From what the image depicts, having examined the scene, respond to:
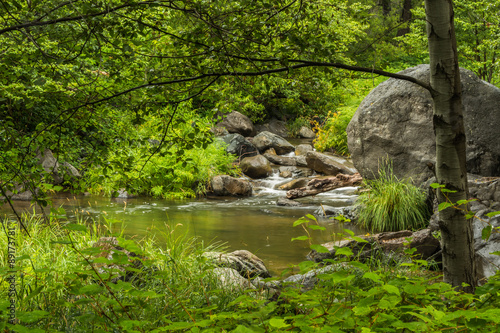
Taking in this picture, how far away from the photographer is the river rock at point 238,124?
18.3 metres

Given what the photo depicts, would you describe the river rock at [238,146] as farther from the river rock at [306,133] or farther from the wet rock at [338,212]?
the wet rock at [338,212]

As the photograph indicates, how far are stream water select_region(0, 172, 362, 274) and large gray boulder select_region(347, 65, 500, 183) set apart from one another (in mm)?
1636

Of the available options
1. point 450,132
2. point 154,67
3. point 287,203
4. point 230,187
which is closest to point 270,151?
point 230,187

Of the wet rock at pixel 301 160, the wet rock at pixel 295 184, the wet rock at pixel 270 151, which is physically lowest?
the wet rock at pixel 295 184

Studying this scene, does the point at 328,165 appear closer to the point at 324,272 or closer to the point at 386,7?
the point at 324,272

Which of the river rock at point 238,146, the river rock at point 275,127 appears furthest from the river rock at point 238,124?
the river rock at point 238,146

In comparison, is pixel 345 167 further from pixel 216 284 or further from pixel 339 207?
pixel 216 284

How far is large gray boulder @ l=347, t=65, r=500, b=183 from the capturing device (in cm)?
761

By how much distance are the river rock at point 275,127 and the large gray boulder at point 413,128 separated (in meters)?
11.3

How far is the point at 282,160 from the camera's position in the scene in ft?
50.5

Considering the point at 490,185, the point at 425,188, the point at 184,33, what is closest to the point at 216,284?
the point at 184,33

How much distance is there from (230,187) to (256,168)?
202 centimetres

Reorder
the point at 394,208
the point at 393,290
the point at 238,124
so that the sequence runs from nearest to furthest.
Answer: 1. the point at 393,290
2. the point at 394,208
3. the point at 238,124

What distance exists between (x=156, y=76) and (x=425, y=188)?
6439 millimetres
